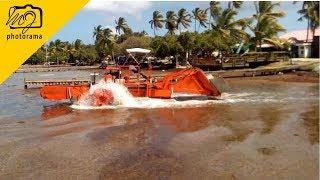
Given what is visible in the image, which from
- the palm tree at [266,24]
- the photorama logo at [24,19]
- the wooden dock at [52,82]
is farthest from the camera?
the palm tree at [266,24]

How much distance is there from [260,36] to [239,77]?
11598mm

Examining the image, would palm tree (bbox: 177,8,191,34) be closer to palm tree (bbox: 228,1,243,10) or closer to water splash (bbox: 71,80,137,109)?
palm tree (bbox: 228,1,243,10)

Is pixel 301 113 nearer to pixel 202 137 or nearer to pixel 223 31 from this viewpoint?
pixel 202 137

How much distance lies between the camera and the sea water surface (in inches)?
330

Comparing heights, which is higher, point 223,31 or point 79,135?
point 223,31

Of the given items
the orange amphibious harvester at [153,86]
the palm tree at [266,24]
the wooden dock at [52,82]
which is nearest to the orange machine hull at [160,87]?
the orange amphibious harvester at [153,86]

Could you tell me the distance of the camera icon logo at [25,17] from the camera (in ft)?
9.78

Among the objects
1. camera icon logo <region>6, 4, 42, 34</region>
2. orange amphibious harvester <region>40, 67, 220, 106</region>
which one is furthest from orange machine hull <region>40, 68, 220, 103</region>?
camera icon logo <region>6, 4, 42, 34</region>

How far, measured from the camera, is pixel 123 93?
18.9 m

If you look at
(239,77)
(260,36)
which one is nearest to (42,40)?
(239,77)

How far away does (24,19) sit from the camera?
3072 millimetres

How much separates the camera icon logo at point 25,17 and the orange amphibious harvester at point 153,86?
1551cm

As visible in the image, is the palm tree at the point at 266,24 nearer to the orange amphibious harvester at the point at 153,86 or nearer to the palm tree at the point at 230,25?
the palm tree at the point at 230,25

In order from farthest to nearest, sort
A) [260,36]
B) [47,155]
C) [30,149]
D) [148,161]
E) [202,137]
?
[260,36], [202,137], [30,149], [47,155], [148,161]
